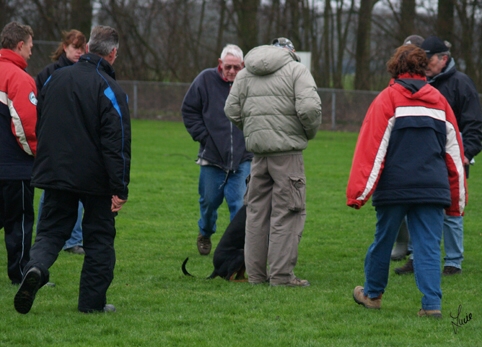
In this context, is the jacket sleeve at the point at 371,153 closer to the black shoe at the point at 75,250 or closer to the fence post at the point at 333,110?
the black shoe at the point at 75,250

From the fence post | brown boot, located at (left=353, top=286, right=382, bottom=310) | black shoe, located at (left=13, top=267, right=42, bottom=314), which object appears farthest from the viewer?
the fence post

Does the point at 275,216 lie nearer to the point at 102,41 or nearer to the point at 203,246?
the point at 203,246

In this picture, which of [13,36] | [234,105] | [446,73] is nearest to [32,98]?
[13,36]

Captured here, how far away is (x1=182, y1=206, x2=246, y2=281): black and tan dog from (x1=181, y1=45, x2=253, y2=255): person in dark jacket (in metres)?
0.91

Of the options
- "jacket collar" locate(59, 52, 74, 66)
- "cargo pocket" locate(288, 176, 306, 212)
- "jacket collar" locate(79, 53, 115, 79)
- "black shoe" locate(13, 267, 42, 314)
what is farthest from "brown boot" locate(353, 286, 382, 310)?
"jacket collar" locate(59, 52, 74, 66)

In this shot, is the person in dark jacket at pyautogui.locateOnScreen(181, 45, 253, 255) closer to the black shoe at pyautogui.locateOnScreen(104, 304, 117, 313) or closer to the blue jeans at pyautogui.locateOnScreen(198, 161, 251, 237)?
the blue jeans at pyautogui.locateOnScreen(198, 161, 251, 237)

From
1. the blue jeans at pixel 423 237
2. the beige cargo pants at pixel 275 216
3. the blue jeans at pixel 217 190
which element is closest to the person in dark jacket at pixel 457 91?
the beige cargo pants at pixel 275 216

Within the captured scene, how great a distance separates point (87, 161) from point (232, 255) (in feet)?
6.38

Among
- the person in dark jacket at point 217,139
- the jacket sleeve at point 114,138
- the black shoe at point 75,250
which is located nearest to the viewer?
the jacket sleeve at point 114,138

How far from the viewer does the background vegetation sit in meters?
25.5

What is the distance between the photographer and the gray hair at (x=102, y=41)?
528cm

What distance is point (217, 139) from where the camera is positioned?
25.0 ft

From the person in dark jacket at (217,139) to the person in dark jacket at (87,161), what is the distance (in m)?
2.43

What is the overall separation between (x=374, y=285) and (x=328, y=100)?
21871 millimetres
